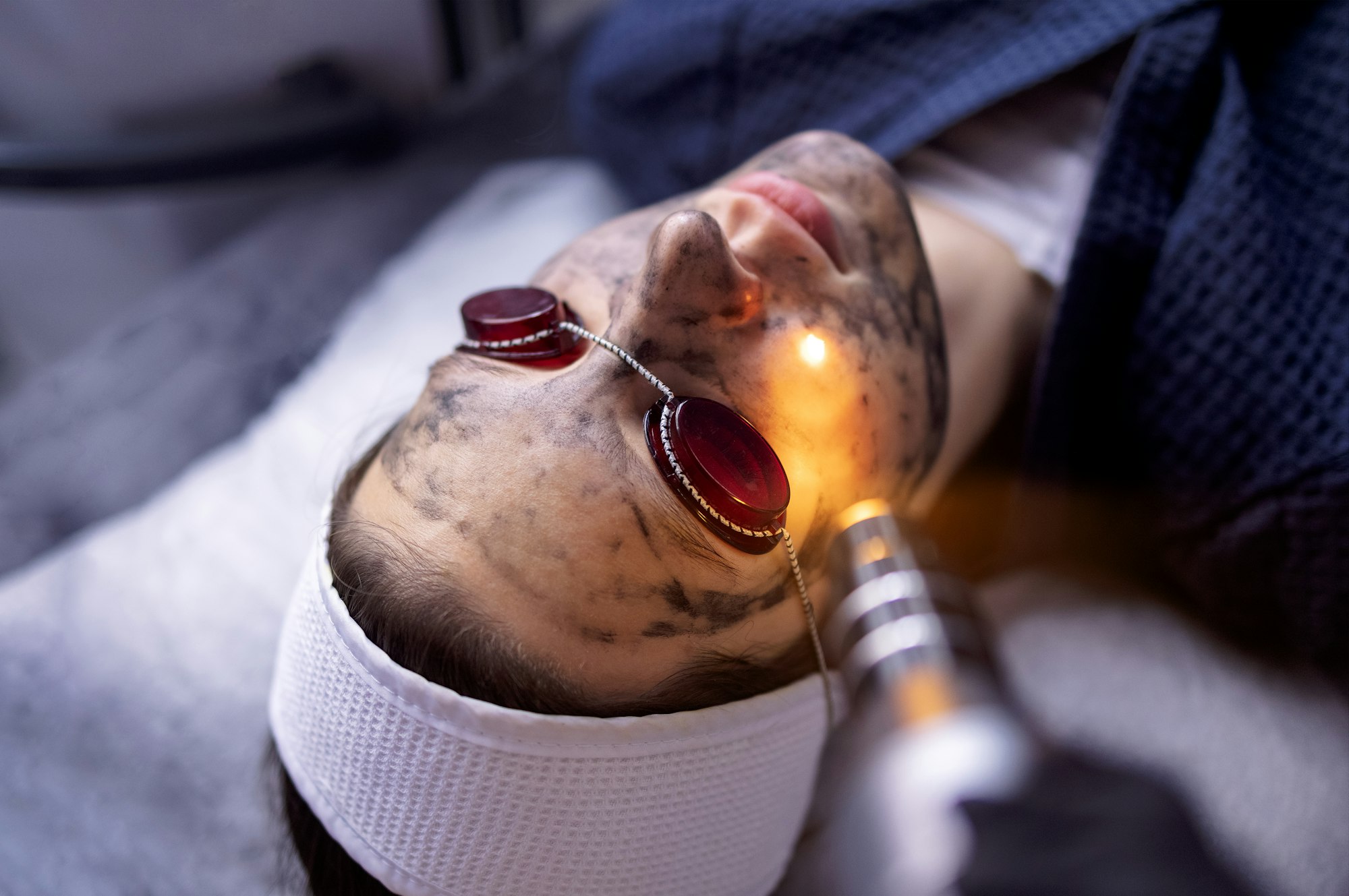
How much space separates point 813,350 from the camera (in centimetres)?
68

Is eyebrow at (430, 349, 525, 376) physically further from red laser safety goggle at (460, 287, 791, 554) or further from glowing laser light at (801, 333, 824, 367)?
glowing laser light at (801, 333, 824, 367)

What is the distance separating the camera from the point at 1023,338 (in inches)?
38.7

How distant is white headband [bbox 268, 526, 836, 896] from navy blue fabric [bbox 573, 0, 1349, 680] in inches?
20.0

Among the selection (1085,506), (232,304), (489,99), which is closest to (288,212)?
(232,304)

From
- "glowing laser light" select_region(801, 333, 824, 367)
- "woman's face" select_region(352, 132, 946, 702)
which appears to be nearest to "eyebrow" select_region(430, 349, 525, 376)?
"woman's face" select_region(352, 132, 946, 702)

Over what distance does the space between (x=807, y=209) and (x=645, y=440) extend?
278mm

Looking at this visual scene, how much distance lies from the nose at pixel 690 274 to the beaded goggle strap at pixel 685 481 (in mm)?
45

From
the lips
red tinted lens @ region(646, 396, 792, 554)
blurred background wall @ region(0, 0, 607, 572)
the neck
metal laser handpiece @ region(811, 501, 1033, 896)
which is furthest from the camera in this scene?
blurred background wall @ region(0, 0, 607, 572)

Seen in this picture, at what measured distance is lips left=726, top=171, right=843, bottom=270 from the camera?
743 millimetres

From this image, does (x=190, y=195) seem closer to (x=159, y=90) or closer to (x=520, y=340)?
(x=159, y=90)

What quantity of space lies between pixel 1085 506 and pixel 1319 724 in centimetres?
32

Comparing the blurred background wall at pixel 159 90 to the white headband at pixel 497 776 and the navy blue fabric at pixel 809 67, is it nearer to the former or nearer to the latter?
the navy blue fabric at pixel 809 67

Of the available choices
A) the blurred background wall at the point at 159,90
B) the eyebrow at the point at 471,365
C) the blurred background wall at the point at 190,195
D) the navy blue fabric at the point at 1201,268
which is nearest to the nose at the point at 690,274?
the eyebrow at the point at 471,365

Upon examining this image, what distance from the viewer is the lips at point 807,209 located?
74 cm
